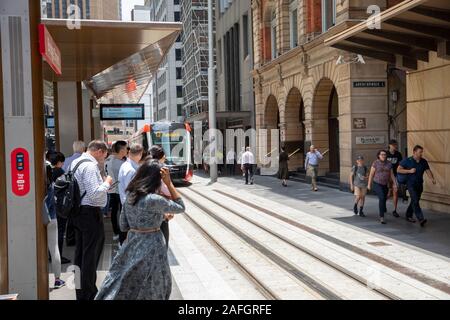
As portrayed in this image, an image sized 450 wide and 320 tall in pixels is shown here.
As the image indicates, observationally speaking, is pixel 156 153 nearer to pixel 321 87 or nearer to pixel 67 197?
pixel 67 197

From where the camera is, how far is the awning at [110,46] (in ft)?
30.3

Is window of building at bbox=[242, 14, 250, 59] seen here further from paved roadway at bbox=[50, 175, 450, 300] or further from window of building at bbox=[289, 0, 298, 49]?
paved roadway at bbox=[50, 175, 450, 300]

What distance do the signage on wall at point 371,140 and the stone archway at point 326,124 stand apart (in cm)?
369

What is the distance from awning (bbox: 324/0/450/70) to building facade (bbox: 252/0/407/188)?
935 mm

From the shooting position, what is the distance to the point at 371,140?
19172 mm

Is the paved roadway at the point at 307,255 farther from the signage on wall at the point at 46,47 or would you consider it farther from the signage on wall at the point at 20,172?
the signage on wall at the point at 46,47

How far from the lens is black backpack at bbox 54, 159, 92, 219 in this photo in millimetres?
5992

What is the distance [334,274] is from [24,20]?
5394 mm

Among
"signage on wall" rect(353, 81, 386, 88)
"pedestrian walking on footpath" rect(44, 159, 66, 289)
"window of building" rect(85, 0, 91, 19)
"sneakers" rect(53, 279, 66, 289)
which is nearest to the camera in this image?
"pedestrian walking on footpath" rect(44, 159, 66, 289)

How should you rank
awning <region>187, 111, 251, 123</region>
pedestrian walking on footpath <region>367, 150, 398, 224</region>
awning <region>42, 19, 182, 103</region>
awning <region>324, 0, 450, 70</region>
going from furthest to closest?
awning <region>187, 111, 251, 123</region>, pedestrian walking on footpath <region>367, 150, 398, 224</region>, awning <region>324, 0, 450, 70</region>, awning <region>42, 19, 182, 103</region>

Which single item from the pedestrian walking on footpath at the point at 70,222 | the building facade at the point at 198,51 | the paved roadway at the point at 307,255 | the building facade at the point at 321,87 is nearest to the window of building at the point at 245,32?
the building facade at the point at 321,87

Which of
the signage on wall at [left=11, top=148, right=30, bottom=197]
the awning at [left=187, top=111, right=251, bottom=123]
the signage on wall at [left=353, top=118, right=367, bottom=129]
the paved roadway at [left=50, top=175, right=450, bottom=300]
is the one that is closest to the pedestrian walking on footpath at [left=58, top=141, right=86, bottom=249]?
the paved roadway at [left=50, top=175, right=450, bottom=300]

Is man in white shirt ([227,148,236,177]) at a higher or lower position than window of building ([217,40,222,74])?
lower
